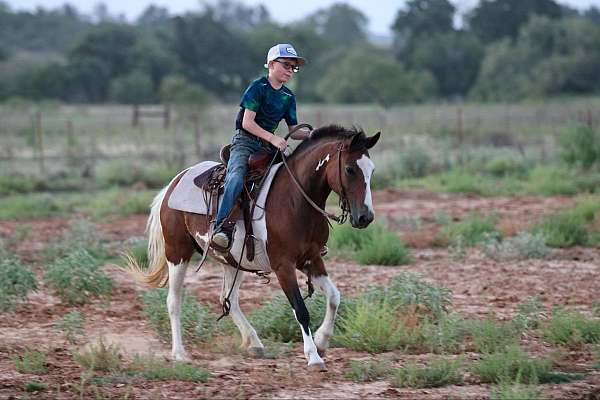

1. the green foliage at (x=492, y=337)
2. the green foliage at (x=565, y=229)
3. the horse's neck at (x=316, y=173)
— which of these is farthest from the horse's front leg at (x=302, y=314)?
the green foliage at (x=565, y=229)

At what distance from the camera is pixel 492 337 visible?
8195mm

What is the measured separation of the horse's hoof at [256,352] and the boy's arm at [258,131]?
1690 millimetres

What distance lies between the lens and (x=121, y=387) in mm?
7137

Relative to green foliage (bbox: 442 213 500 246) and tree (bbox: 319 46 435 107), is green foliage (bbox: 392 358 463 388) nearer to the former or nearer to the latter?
green foliage (bbox: 442 213 500 246)

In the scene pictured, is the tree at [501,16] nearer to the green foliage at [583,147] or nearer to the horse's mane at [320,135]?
the green foliage at [583,147]

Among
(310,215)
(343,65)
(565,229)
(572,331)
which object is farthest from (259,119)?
(343,65)

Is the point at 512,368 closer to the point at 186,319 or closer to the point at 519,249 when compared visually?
the point at 186,319

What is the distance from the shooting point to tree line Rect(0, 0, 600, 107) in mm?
57844

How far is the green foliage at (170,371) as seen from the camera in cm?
731

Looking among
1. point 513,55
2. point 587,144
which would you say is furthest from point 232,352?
point 513,55

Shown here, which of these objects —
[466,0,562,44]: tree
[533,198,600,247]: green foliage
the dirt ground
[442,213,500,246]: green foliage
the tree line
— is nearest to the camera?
the dirt ground

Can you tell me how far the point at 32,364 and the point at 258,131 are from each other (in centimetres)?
251

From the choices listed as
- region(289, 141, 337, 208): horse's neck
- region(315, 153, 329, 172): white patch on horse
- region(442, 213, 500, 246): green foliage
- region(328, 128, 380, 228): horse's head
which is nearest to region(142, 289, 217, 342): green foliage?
region(289, 141, 337, 208): horse's neck

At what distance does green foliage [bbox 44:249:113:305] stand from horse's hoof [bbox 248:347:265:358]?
9.97ft
